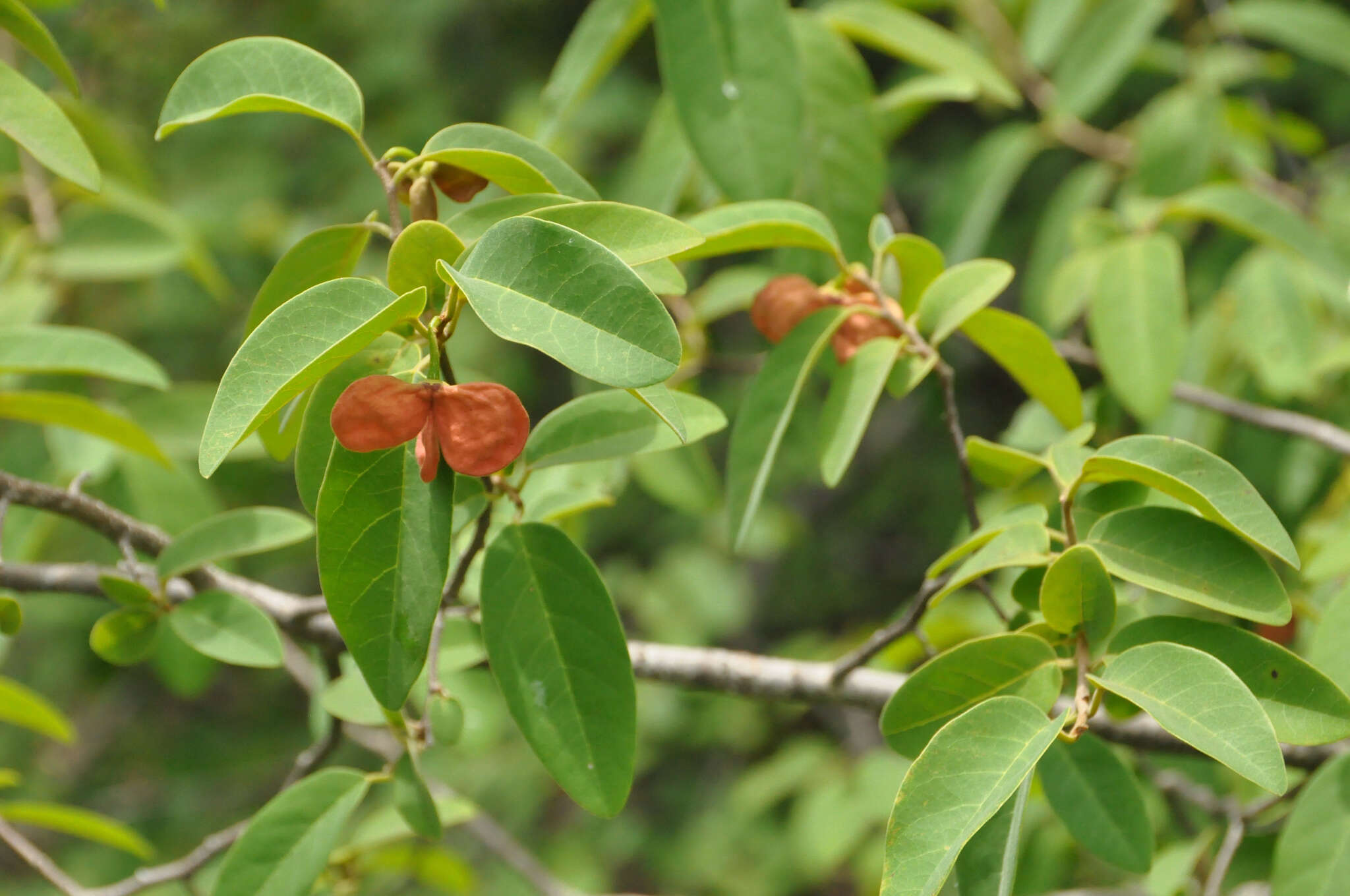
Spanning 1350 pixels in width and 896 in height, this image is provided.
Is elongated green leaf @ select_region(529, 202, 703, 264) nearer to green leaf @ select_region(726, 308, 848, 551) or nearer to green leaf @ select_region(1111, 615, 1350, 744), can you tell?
green leaf @ select_region(726, 308, 848, 551)

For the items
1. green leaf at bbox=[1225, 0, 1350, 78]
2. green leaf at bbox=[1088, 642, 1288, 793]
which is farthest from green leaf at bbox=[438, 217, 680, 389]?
green leaf at bbox=[1225, 0, 1350, 78]

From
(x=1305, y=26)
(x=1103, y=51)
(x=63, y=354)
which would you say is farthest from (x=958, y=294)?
(x=1305, y=26)

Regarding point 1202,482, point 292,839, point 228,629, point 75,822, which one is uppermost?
point 1202,482

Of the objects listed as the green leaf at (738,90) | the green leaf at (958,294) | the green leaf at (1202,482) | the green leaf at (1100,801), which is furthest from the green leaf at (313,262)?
the green leaf at (1100,801)

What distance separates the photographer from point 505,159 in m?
0.74

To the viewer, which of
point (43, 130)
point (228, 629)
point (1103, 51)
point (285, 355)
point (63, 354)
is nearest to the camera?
point (285, 355)

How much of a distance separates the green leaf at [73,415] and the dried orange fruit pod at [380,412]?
606mm

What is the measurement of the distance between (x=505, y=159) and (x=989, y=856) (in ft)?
2.12

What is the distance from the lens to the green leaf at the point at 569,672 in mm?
767

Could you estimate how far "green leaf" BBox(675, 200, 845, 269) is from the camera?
0.86 metres

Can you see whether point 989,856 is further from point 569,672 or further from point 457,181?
point 457,181

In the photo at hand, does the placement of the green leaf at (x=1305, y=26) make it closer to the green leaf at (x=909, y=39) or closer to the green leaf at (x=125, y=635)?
the green leaf at (x=909, y=39)

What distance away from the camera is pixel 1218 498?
70 centimetres

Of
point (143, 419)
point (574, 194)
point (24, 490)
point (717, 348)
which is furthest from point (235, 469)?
point (574, 194)
